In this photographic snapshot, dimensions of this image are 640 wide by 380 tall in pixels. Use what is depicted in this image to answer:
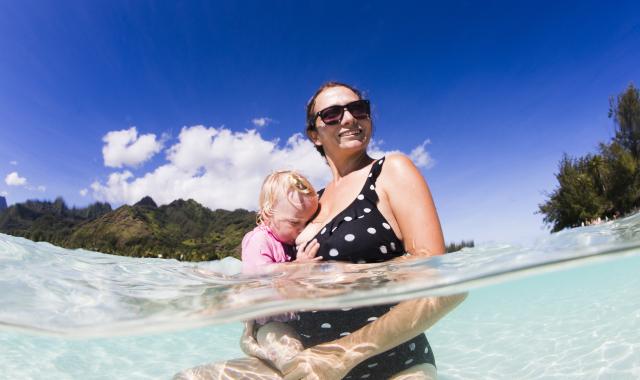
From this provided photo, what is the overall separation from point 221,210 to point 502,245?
57523 millimetres

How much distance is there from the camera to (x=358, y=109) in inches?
151

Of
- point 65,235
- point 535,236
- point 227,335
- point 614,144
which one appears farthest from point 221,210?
point 535,236

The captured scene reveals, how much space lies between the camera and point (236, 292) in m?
4.67

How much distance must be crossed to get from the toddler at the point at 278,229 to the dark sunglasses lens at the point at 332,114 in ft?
1.86

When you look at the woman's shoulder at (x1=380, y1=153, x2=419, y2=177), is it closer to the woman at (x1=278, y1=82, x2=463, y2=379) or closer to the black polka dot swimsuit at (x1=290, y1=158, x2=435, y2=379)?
the woman at (x1=278, y1=82, x2=463, y2=379)

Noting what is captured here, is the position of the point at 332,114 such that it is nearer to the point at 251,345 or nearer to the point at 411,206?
the point at 411,206

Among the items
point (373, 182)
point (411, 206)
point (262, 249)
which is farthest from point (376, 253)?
point (262, 249)

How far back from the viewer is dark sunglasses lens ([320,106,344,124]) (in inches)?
151

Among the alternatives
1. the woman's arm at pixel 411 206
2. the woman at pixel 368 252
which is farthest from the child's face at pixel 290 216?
the woman's arm at pixel 411 206

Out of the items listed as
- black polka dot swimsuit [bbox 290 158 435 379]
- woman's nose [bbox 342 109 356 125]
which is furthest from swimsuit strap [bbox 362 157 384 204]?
woman's nose [bbox 342 109 356 125]

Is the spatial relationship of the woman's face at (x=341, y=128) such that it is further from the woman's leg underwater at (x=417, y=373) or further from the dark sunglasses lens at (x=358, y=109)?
the woman's leg underwater at (x=417, y=373)

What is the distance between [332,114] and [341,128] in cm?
16

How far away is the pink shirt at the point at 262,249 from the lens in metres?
3.61

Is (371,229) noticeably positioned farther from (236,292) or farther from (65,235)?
(65,235)
